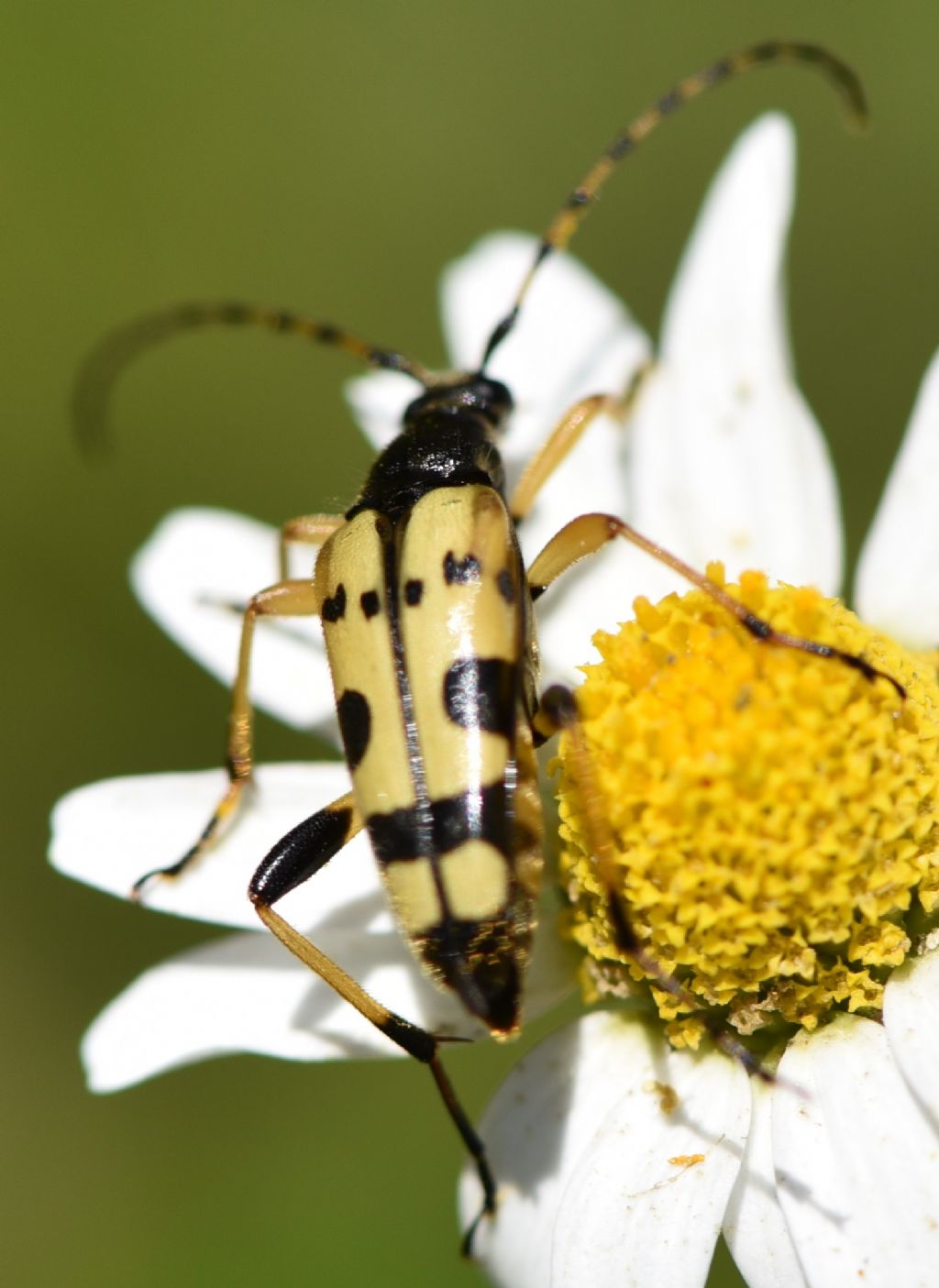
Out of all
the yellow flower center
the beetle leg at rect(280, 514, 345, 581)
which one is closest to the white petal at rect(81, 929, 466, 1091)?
the yellow flower center

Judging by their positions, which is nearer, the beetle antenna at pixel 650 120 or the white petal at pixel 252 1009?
the white petal at pixel 252 1009

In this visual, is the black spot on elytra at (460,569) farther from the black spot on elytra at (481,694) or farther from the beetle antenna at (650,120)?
the beetle antenna at (650,120)

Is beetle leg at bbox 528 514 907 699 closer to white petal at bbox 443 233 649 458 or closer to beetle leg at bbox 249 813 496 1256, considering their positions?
beetle leg at bbox 249 813 496 1256

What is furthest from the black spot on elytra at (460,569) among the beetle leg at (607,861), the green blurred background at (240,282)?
the green blurred background at (240,282)

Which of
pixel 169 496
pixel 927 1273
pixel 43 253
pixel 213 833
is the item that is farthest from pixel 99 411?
pixel 927 1273

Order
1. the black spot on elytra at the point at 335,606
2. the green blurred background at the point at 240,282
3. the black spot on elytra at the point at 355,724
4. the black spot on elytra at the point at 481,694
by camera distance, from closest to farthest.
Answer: the black spot on elytra at the point at 481,694, the black spot on elytra at the point at 355,724, the black spot on elytra at the point at 335,606, the green blurred background at the point at 240,282

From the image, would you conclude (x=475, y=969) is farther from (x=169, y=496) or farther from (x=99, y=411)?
(x=169, y=496)
